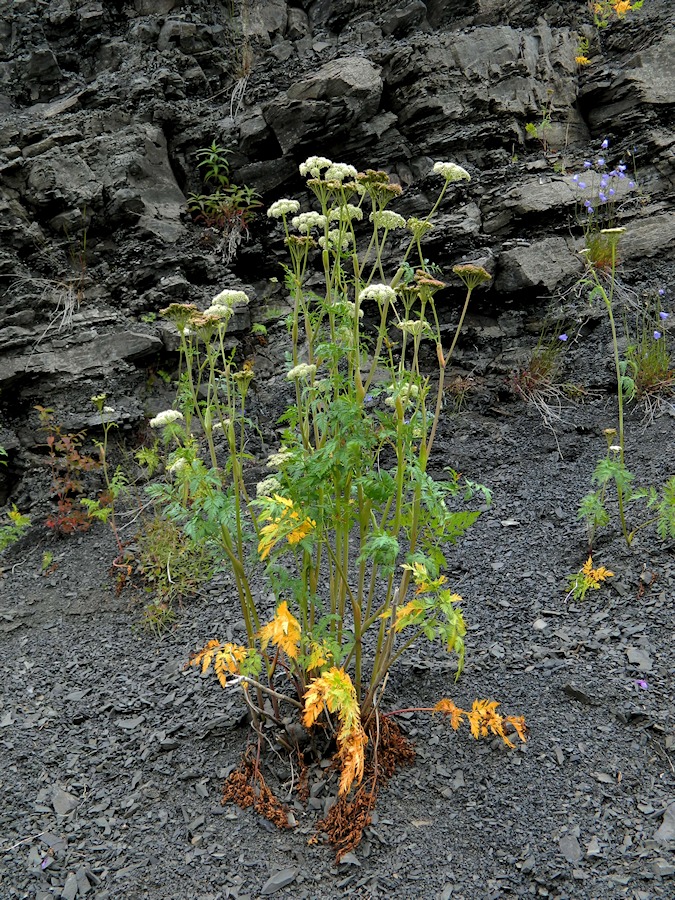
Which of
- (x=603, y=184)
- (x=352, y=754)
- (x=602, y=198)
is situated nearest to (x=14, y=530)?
(x=352, y=754)

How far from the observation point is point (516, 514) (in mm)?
4145

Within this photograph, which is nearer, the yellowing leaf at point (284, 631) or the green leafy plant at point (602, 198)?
the yellowing leaf at point (284, 631)

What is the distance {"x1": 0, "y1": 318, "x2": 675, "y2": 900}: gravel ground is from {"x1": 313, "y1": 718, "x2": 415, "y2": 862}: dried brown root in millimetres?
45

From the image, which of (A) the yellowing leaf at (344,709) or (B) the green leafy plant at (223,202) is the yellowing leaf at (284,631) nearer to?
(A) the yellowing leaf at (344,709)

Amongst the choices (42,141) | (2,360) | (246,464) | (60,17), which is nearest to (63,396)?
(2,360)

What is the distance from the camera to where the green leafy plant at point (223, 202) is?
609 cm

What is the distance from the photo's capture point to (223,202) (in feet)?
20.5

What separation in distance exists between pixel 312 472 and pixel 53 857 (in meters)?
1.72

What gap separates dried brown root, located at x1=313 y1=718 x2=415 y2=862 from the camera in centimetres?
225

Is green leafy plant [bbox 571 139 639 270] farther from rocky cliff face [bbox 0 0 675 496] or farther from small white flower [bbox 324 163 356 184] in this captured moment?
small white flower [bbox 324 163 356 184]

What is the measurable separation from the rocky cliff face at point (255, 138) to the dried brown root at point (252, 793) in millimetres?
3403

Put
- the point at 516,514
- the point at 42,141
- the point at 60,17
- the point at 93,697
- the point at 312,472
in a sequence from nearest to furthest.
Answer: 1. the point at 312,472
2. the point at 93,697
3. the point at 516,514
4. the point at 42,141
5. the point at 60,17

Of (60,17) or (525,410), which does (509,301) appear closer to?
(525,410)

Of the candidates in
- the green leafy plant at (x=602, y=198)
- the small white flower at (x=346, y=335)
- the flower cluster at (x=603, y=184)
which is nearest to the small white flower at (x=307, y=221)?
the small white flower at (x=346, y=335)
